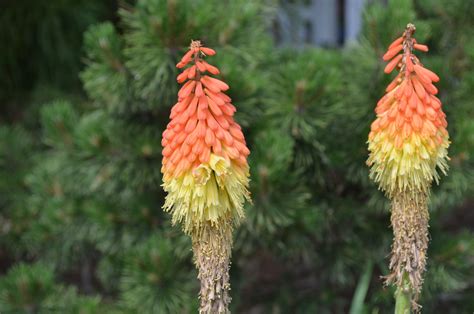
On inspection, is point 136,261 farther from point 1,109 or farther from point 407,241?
point 1,109

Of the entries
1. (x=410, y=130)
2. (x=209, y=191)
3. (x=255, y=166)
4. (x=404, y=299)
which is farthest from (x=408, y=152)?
(x=255, y=166)

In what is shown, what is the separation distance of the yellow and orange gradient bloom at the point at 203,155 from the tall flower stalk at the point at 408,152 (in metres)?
0.37

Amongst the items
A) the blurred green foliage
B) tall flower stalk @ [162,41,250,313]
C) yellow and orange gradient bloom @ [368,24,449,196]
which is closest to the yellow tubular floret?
tall flower stalk @ [162,41,250,313]

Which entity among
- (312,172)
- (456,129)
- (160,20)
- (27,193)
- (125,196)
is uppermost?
(160,20)

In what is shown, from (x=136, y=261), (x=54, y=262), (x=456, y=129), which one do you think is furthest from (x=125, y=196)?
(x=456, y=129)

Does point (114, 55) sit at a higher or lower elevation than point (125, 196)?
higher

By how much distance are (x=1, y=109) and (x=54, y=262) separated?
1.67 metres

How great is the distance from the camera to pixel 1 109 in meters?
4.80

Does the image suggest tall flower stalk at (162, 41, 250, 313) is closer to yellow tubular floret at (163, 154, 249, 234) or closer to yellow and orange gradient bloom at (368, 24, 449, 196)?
yellow tubular floret at (163, 154, 249, 234)

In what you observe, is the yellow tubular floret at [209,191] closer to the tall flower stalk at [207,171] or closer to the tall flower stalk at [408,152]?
the tall flower stalk at [207,171]

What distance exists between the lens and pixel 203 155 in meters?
1.52

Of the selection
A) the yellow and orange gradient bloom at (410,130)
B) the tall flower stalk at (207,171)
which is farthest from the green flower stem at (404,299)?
the tall flower stalk at (207,171)

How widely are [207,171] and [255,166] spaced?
3.38 feet

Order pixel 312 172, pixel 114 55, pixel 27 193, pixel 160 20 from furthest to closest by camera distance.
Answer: pixel 27 193, pixel 312 172, pixel 114 55, pixel 160 20
